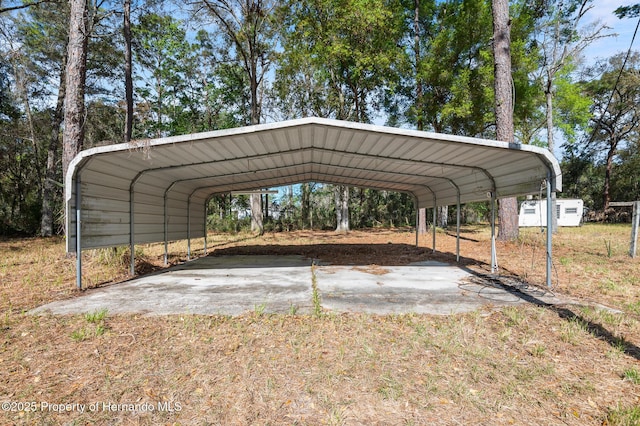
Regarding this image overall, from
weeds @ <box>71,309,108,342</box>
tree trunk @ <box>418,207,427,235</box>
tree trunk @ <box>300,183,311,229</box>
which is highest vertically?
tree trunk @ <box>300,183,311,229</box>

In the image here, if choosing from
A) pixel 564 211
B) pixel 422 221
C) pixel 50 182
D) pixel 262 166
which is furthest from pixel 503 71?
pixel 50 182

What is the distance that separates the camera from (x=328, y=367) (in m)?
2.56

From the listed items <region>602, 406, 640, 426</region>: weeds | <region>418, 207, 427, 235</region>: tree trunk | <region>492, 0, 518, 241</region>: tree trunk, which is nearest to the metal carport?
<region>492, 0, 518, 241</region>: tree trunk

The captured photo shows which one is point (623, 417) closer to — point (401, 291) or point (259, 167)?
point (401, 291)

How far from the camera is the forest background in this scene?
13727 mm

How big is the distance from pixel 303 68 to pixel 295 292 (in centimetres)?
1565

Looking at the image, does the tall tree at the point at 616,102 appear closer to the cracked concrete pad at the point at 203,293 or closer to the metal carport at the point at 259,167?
the metal carport at the point at 259,167

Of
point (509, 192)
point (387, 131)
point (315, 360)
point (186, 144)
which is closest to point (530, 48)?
point (509, 192)

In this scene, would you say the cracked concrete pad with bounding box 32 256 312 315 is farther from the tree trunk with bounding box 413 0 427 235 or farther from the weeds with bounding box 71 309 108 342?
the tree trunk with bounding box 413 0 427 235

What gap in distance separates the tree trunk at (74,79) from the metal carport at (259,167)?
2.38m

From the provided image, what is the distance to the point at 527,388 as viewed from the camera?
2281 millimetres

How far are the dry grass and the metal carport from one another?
6.43ft

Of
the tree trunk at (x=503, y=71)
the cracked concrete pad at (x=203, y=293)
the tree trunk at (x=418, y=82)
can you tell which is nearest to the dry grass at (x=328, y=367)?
the cracked concrete pad at (x=203, y=293)

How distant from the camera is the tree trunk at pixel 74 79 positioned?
278 inches
